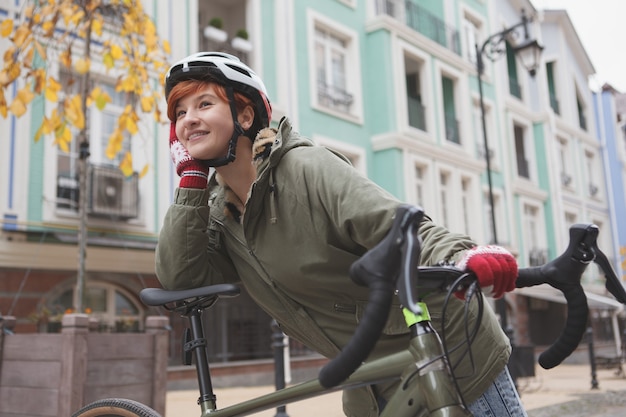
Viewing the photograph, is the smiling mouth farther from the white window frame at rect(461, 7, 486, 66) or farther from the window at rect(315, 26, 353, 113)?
the white window frame at rect(461, 7, 486, 66)

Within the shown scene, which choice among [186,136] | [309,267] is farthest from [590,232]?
[186,136]

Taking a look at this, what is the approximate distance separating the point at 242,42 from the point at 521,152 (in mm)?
14807

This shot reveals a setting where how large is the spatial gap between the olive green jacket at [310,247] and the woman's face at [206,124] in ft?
0.49

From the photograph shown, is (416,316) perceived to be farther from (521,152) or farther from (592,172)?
(592,172)

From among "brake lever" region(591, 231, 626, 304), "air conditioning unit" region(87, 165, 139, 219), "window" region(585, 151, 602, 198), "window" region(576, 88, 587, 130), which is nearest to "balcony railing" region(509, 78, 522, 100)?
"window" region(585, 151, 602, 198)

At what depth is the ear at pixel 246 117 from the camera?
92.7 inches

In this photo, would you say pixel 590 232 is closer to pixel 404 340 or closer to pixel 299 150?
pixel 404 340

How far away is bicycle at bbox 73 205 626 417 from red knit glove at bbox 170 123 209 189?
0.75 metres

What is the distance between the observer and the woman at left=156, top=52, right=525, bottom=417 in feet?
6.18

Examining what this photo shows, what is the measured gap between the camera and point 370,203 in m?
1.80

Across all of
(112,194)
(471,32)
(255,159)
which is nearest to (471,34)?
(471,32)

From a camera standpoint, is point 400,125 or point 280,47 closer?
point 280,47

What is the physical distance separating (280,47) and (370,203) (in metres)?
15.2

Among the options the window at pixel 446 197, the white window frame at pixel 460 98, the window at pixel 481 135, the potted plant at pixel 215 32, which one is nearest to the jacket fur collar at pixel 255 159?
the potted plant at pixel 215 32
